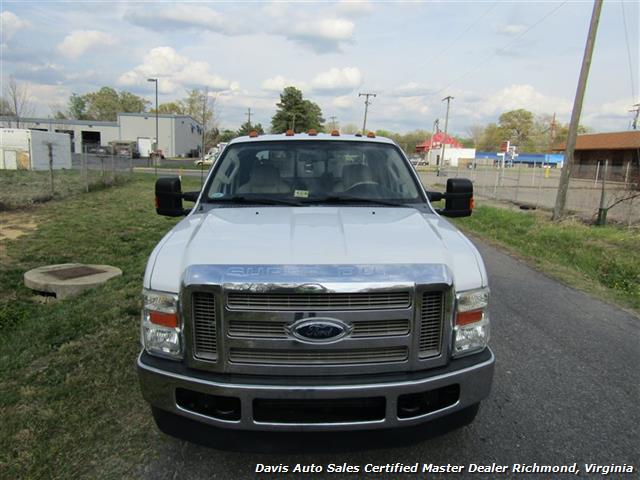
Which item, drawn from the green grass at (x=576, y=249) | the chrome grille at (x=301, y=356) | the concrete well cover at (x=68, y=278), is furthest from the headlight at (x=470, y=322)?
the concrete well cover at (x=68, y=278)

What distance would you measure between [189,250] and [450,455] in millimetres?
1936

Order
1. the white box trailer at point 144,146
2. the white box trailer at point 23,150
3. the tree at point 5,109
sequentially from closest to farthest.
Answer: the white box trailer at point 23,150, the tree at point 5,109, the white box trailer at point 144,146

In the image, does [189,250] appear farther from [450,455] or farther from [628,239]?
[628,239]

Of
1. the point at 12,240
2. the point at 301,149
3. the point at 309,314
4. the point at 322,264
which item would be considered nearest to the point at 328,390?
the point at 309,314

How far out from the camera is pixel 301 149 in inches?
169

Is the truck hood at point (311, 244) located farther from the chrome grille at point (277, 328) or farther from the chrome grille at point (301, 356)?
the chrome grille at point (301, 356)

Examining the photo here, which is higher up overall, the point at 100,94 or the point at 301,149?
the point at 100,94

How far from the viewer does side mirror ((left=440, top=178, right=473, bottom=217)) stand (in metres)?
4.06

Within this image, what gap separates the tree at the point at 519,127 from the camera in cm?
11475

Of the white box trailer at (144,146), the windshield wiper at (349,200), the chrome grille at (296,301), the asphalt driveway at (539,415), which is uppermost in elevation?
the white box trailer at (144,146)

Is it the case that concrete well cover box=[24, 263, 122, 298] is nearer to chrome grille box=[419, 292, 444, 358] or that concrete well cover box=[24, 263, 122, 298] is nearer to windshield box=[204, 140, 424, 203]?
windshield box=[204, 140, 424, 203]

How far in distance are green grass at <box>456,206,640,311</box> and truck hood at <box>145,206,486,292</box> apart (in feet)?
15.8

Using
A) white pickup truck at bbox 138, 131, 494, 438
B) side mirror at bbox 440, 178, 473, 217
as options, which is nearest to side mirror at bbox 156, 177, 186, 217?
white pickup truck at bbox 138, 131, 494, 438

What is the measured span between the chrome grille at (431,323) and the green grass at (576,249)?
506cm
